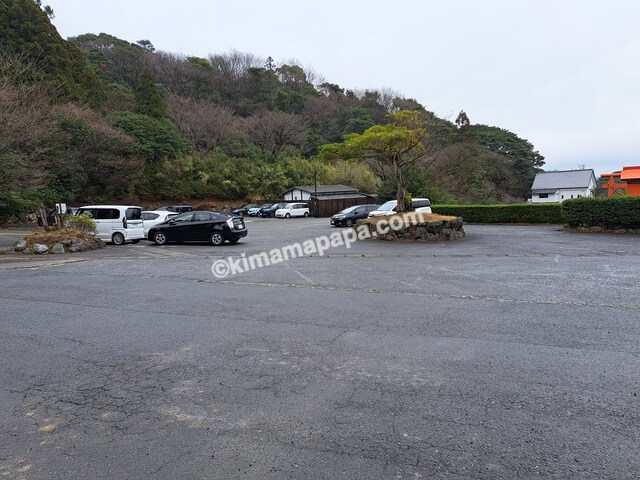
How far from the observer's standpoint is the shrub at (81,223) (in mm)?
16078

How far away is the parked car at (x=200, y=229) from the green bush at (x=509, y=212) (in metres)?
17.1

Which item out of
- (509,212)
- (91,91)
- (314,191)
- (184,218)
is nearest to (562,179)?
(314,191)

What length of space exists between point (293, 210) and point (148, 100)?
2230 cm

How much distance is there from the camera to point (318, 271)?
9891mm

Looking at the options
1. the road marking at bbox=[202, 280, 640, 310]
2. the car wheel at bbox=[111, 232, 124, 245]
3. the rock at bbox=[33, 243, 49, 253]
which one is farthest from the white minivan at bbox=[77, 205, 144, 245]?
the road marking at bbox=[202, 280, 640, 310]

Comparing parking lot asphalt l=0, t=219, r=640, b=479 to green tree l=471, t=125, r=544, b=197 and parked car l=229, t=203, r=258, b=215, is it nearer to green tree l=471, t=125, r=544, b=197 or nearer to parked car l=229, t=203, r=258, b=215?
parked car l=229, t=203, r=258, b=215

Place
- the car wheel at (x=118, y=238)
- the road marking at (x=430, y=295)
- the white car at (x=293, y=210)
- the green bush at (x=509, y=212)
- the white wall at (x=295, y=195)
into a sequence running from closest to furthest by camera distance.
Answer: the road marking at (x=430, y=295) → the car wheel at (x=118, y=238) → the green bush at (x=509, y=212) → the white car at (x=293, y=210) → the white wall at (x=295, y=195)

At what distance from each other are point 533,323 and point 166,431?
4.64m

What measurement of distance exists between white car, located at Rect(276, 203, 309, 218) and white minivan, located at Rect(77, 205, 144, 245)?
80.9 ft

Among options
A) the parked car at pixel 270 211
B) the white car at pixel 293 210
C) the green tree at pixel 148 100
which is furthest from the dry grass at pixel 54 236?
the green tree at pixel 148 100

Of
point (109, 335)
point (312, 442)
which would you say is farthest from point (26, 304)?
point (312, 442)

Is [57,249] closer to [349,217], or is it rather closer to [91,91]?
[349,217]

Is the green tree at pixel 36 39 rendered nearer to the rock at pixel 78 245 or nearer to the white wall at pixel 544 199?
the rock at pixel 78 245

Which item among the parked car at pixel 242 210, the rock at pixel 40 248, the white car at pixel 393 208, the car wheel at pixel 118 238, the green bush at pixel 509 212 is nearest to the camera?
the rock at pixel 40 248
